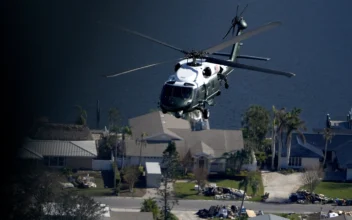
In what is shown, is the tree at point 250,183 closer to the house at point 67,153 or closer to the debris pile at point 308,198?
the debris pile at point 308,198

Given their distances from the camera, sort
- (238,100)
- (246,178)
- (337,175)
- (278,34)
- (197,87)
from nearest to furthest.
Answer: (197,87)
(246,178)
(337,175)
(238,100)
(278,34)

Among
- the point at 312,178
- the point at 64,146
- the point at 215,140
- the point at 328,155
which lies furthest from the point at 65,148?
the point at 328,155

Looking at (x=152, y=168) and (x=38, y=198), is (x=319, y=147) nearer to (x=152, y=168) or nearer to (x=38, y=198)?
(x=152, y=168)

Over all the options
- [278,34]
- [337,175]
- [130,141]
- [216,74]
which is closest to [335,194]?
[337,175]

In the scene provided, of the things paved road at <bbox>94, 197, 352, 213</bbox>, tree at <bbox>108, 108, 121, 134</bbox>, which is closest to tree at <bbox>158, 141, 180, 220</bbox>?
paved road at <bbox>94, 197, 352, 213</bbox>

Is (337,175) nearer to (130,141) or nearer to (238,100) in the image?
(130,141)

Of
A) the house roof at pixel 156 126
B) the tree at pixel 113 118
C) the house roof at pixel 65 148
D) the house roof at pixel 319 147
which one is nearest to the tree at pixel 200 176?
the house roof at pixel 156 126

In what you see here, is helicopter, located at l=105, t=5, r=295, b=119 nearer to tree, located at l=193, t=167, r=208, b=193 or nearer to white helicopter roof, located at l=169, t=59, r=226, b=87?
white helicopter roof, located at l=169, t=59, r=226, b=87
